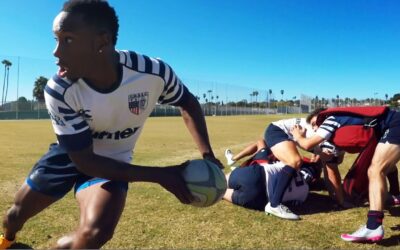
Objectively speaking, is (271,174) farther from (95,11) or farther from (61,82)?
(95,11)

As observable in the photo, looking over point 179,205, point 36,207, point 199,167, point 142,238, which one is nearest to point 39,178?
point 36,207

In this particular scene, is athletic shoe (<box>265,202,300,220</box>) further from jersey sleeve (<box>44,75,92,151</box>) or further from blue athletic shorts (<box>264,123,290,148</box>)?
jersey sleeve (<box>44,75,92,151</box>)

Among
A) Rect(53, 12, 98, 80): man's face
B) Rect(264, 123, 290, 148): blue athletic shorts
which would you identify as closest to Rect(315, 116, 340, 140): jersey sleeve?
Rect(264, 123, 290, 148): blue athletic shorts

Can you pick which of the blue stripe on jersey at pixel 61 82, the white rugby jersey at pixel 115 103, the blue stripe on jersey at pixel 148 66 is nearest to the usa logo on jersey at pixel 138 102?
the white rugby jersey at pixel 115 103

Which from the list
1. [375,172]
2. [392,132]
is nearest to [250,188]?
[375,172]

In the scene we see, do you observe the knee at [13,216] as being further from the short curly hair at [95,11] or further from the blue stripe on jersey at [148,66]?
the short curly hair at [95,11]

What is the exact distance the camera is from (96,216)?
3156mm

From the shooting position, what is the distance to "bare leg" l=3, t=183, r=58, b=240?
4031 mm

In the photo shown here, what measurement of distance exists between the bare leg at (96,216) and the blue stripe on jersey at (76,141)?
0.46 metres

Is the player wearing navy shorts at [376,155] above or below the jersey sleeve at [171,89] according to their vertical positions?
below

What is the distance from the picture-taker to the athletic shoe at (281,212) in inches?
221

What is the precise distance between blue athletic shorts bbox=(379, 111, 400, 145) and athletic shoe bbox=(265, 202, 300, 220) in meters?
1.44

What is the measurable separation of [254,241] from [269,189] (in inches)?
56.4

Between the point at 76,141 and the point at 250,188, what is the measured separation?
11.7 feet
